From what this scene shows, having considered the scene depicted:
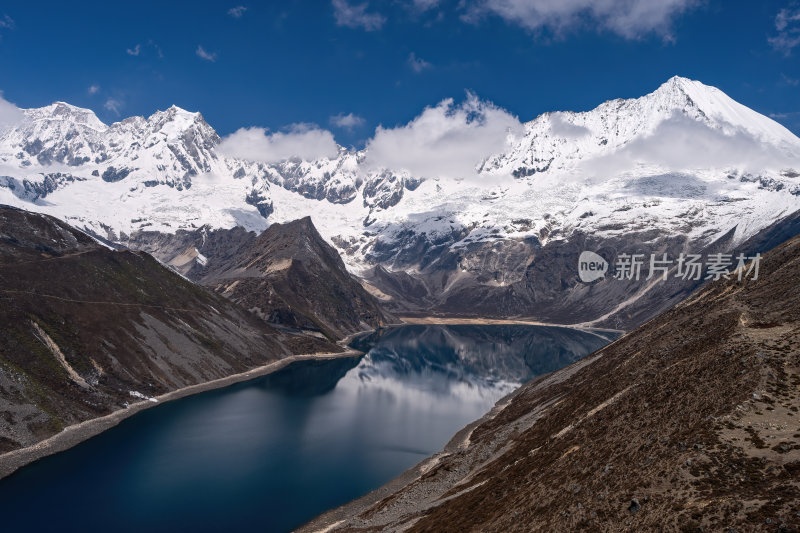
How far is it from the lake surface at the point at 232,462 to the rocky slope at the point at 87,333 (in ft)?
29.1

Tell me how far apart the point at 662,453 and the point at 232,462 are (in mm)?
77768

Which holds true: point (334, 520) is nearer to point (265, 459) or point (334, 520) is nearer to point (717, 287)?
point (265, 459)

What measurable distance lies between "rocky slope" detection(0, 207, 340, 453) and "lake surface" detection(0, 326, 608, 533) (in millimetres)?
8857

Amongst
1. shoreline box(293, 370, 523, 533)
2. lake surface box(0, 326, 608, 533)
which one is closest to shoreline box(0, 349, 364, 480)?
lake surface box(0, 326, 608, 533)

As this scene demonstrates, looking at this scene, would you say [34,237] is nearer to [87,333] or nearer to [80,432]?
[87,333]

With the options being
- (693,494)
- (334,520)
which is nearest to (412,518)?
(334,520)

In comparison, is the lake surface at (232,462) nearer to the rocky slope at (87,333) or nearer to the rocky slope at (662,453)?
the rocky slope at (87,333)

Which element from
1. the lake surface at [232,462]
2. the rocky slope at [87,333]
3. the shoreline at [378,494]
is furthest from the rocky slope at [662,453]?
the rocky slope at [87,333]

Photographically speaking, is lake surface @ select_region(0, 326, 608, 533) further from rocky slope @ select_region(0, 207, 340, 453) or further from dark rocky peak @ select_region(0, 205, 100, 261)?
dark rocky peak @ select_region(0, 205, 100, 261)

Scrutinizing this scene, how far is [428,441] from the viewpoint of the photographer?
116562 millimetres

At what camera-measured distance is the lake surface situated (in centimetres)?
7512

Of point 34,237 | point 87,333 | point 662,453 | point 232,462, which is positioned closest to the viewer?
point 662,453

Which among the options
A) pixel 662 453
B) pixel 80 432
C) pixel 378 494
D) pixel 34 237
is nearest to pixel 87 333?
pixel 80 432

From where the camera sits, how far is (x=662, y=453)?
1592 inches
